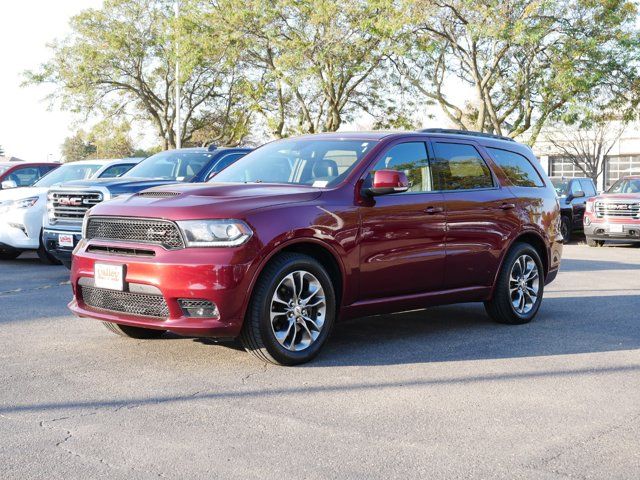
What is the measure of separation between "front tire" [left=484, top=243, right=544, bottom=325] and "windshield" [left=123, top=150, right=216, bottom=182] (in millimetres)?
5468

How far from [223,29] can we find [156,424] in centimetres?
2972

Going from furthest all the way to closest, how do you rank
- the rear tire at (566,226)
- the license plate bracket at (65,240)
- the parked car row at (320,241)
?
the rear tire at (566,226) → the license plate bracket at (65,240) → the parked car row at (320,241)

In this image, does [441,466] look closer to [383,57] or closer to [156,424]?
[156,424]

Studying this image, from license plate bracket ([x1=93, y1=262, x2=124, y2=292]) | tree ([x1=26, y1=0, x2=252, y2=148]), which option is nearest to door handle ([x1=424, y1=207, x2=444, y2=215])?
license plate bracket ([x1=93, y1=262, x2=124, y2=292])

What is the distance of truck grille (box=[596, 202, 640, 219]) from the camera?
1853 cm

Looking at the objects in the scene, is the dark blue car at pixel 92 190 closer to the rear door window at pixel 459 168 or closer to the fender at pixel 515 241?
the rear door window at pixel 459 168

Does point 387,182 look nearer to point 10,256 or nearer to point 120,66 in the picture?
point 10,256

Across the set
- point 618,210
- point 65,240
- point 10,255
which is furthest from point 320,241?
point 618,210

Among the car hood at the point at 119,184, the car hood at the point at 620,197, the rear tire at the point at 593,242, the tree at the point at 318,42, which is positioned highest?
the tree at the point at 318,42

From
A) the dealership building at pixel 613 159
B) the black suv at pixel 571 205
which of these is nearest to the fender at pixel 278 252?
the black suv at pixel 571 205

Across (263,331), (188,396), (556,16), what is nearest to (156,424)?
(188,396)

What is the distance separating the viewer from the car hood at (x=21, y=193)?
13.2 meters

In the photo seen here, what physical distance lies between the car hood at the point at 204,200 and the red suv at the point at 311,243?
Result: 0.01m

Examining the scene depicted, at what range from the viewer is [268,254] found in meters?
5.70
